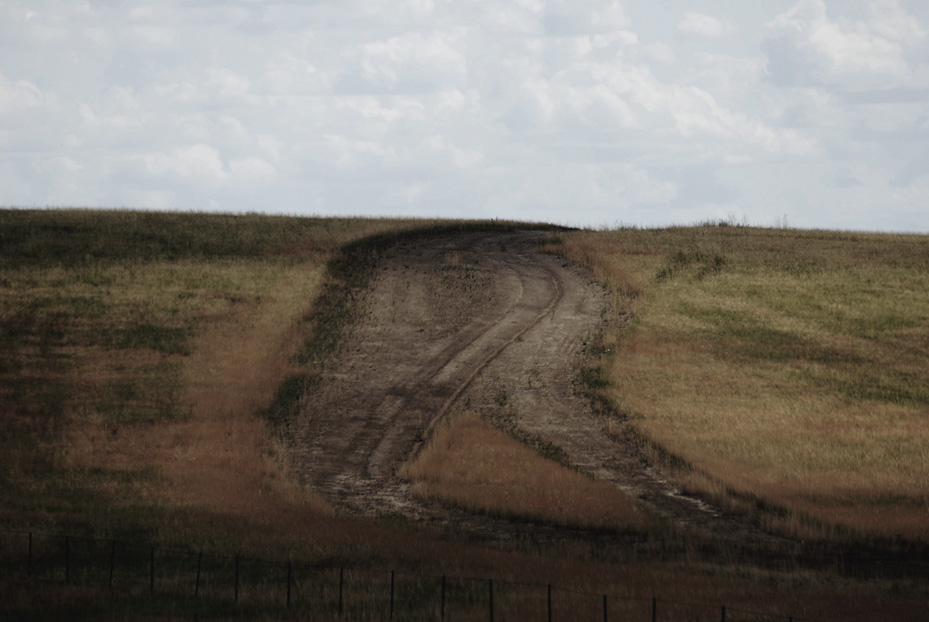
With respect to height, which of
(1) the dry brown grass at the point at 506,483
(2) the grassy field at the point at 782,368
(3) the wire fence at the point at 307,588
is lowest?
(3) the wire fence at the point at 307,588

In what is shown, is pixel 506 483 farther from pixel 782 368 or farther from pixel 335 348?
pixel 782 368

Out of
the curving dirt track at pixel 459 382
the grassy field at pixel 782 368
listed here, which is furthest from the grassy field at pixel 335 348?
the curving dirt track at pixel 459 382

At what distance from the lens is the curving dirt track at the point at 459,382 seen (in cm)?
3859

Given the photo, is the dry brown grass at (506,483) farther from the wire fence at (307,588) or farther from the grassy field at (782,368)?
the wire fence at (307,588)

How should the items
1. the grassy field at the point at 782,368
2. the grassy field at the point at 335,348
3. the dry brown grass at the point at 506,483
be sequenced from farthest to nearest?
the grassy field at the point at 782,368, the dry brown grass at the point at 506,483, the grassy field at the point at 335,348

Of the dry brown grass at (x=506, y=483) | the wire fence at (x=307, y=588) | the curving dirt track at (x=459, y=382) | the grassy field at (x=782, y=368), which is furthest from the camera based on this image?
the curving dirt track at (x=459, y=382)

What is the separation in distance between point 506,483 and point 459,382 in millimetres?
11687

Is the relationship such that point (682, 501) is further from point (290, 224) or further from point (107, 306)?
point (290, 224)

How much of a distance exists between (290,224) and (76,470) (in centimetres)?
4774

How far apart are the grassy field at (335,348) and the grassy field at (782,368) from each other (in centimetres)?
16

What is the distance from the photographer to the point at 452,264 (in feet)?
229

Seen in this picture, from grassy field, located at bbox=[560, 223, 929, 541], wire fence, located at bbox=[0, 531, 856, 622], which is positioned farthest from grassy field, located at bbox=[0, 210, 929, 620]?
wire fence, located at bbox=[0, 531, 856, 622]

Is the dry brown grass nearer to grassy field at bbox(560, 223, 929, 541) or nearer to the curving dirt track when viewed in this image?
the curving dirt track

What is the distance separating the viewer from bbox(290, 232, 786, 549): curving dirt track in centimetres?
3859
